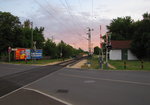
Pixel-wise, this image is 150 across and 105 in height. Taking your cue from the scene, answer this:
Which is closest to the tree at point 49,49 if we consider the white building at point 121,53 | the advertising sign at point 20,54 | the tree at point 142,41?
the advertising sign at point 20,54

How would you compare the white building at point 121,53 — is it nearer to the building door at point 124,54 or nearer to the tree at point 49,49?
the building door at point 124,54

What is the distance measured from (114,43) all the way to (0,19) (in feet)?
104

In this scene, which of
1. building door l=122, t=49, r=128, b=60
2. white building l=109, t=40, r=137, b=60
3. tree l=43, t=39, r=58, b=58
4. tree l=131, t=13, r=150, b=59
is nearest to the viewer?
tree l=131, t=13, r=150, b=59

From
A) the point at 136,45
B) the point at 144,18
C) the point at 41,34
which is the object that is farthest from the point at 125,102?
the point at 41,34

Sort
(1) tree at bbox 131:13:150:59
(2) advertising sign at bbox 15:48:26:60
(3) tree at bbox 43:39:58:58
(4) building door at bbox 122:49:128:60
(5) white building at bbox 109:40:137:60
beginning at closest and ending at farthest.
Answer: (1) tree at bbox 131:13:150:59 < (2) advertising sign at bbox 15:48:26:60 < (5) white building at bbox 109:40:137:60 < (4) building door at bbox 122:49:128:60 < (3) tree at bbox 43:39:58:58

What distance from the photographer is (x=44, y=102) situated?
7.07 metres

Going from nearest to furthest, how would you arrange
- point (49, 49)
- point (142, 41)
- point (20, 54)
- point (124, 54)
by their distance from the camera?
point (142, 41) < point (20, 54) < point (124, 54) < point (49, 49)

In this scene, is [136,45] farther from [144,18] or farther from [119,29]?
[119,29]

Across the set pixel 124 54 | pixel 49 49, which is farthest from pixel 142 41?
pixel 49 49

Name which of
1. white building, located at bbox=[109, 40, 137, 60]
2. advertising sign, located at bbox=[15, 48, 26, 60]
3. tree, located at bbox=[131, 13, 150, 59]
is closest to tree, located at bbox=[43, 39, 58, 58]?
advertising sign, located at bbox=[15, 48, 26, 60]

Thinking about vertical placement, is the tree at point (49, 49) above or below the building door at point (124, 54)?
above

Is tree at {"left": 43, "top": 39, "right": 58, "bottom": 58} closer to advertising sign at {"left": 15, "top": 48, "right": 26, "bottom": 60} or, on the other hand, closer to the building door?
advertising sign at {"left": 15, "top": 48, "right": 26, "bottom": 60}

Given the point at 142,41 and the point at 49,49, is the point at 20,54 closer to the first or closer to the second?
the point at 49,49

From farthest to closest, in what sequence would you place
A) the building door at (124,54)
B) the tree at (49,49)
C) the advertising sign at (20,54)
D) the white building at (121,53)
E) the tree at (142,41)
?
1. the tree at (49,49)
2. the building door at (124,54)
3. the white building at (121,53)
4. the advertising sign at (20,54)
5. the tree at (142,41)
